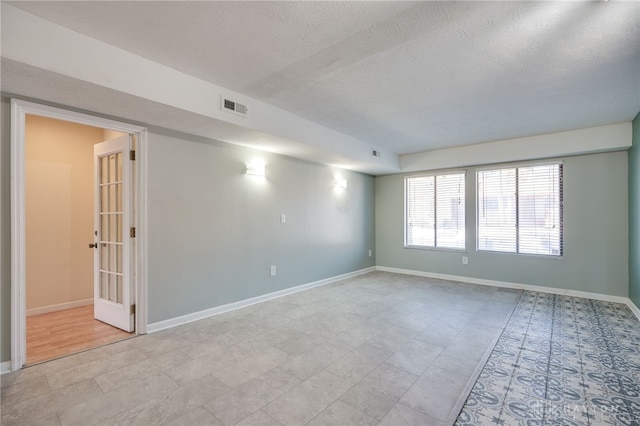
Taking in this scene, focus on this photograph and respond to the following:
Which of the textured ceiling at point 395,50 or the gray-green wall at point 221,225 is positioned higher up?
the textured ceiling at point 395,50

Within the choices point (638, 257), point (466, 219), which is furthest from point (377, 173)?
point (638, 257)

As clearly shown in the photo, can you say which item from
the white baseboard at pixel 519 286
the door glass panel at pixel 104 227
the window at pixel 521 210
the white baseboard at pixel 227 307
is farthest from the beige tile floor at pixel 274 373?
the window at pixel 521 210

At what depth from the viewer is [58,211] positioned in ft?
13.1

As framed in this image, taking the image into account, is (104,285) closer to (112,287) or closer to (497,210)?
(112,287)

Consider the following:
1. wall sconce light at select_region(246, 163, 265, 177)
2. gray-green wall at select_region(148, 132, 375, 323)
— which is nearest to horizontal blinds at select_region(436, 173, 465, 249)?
gray-green wall at select_region(148, 132, 375, 323)

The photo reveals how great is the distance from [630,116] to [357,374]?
4845mm

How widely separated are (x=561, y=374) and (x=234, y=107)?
3.88 meters

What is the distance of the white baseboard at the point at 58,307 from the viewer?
3.77 metres

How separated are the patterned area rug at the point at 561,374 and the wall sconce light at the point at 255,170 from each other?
3490mm

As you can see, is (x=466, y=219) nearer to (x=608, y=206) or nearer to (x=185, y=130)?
(x=608, y=206)

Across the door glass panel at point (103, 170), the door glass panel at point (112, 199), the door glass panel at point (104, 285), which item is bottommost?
the door glass panel at point (104, 285)

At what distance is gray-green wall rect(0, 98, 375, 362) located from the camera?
127 inches

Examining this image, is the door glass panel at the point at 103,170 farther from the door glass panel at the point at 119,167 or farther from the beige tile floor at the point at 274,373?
the beige tile floor at the point at 274,373

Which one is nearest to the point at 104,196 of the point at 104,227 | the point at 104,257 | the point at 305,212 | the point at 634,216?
the point at 104,227
